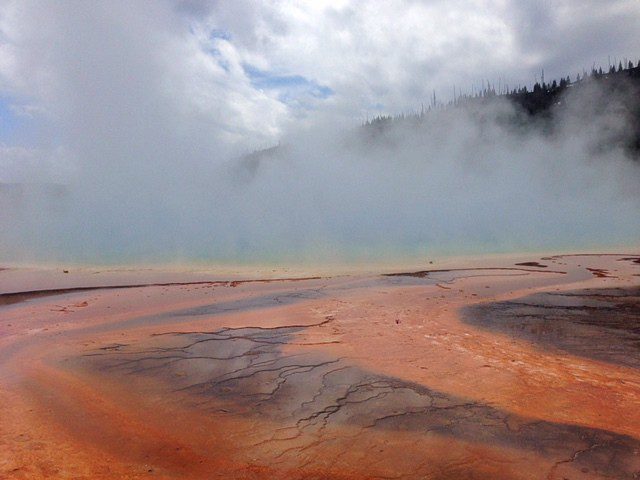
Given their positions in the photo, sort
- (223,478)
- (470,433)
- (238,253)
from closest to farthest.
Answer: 1. (223,478)
2. (470,433)
3. (238,253)

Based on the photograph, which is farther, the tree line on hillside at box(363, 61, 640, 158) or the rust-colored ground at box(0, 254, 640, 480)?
the tree line on hillside at box(363, 61, 640, 158)

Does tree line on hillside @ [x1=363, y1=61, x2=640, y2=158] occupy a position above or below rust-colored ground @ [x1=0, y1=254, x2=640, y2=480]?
above

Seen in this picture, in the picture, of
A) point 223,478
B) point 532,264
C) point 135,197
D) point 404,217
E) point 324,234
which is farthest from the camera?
point 135,197

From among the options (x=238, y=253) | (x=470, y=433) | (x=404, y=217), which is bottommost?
(x=470, y=433)

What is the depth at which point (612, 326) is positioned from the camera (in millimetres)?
6543

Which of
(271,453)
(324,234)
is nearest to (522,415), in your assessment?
(271,453)

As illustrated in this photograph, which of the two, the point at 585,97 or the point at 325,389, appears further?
the point at 585,97

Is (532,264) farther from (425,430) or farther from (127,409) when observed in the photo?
(127,409)

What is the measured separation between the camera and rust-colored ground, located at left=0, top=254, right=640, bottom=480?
9.95ft

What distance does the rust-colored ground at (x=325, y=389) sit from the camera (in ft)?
9.95

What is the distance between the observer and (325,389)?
4316 millimetres

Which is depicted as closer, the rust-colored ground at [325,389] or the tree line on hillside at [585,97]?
the rust-colored ground at [325,389]

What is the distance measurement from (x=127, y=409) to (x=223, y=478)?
1612mm

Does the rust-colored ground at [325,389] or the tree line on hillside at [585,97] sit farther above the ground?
the tree line on hillside at [585,97]
